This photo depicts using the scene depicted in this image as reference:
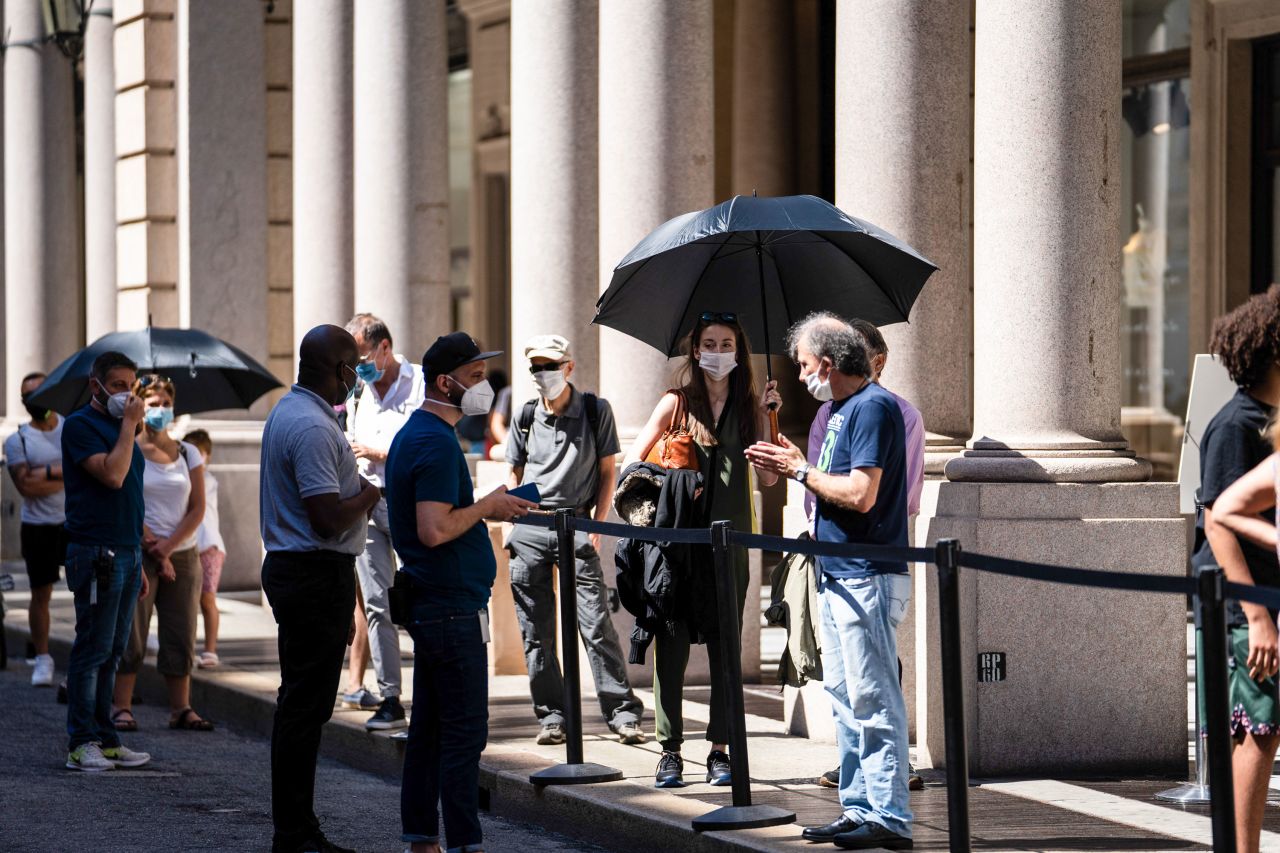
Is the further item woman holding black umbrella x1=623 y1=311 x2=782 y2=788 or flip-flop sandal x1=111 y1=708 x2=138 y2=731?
flip-flop sandal x1=111 y1=708 x2=138 y2=731

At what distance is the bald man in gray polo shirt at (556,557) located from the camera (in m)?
9.30

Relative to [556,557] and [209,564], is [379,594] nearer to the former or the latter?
[556,557]

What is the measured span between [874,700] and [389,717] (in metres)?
3.53

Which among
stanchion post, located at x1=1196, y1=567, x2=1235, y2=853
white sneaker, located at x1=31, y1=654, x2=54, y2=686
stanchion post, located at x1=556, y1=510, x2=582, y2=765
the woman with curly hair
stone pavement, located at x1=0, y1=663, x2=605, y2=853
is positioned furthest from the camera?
white sneaker, located at x1=31, y1=654, x2=54, y2=686

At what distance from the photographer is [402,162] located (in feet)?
48.5

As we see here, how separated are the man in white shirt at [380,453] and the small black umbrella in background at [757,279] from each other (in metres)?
1.58

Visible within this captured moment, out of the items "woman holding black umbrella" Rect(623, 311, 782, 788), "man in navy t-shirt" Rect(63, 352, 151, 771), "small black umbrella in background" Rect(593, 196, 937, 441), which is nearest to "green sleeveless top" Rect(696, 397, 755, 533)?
"woman holding black umbrella" Rect(623, 311, 782, 788)

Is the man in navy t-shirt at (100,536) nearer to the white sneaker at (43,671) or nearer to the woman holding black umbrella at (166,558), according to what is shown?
the woman holding black umbrella at (166,558)

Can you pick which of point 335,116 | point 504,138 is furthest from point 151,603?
point 504,138

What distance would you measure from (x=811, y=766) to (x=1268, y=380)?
124 inches

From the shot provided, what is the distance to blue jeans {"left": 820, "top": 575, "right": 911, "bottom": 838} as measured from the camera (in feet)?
22.6

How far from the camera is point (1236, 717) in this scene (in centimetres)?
605

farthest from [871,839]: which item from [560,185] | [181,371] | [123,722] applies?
[181,371]

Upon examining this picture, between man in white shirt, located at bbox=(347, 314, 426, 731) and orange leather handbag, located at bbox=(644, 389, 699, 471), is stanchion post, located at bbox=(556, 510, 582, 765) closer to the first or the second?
orange leather handbag, located at bbox=(644, 389, 699, 471)
